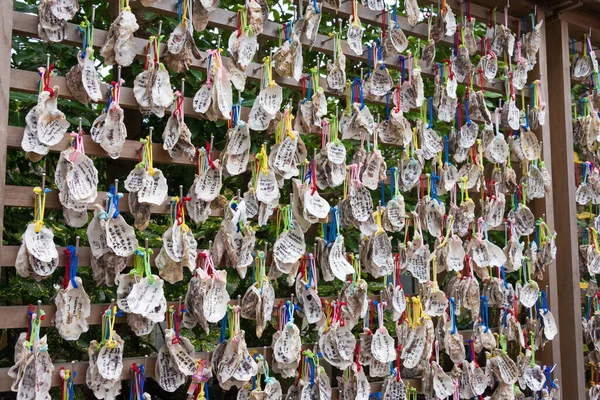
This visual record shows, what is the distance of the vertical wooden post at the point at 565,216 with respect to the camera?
1918mm

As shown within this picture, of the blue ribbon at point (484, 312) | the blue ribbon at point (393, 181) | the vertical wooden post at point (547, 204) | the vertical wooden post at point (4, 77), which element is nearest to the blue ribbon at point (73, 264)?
the vertical wooden post at point (4, 77)

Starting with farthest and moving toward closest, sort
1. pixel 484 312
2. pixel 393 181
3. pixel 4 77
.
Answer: pixel 484 312 → pixel 393 181 → pixel 4 77

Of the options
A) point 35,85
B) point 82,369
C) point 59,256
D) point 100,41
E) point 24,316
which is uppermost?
point 100,41

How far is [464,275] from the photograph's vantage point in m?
1.75

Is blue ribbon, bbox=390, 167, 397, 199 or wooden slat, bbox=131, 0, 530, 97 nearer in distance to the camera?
wooden slat, bbox=131, 0, 530, 97

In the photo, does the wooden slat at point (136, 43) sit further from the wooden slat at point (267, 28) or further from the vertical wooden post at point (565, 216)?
the vertical wooden post at point (565, 216)

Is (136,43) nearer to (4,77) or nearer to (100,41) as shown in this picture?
(100,41)

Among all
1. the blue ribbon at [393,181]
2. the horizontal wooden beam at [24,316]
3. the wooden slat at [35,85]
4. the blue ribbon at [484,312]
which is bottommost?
the blue ribbon at [484,312]

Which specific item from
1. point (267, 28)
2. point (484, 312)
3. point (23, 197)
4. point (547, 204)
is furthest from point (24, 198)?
point (547, 204)

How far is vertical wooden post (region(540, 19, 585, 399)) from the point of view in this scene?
1918 mm

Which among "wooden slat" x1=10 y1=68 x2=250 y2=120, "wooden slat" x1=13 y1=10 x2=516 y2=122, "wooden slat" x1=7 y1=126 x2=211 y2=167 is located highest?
"wooden slat" x1=13 y1=10 x2=516 y2=122

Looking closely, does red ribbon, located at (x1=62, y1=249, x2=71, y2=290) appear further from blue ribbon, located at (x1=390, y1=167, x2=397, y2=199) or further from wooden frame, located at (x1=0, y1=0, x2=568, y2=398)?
blue ribbon, located at (x1=390, y1=167, x2=397, y2=199)

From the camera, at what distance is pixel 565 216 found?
196cm

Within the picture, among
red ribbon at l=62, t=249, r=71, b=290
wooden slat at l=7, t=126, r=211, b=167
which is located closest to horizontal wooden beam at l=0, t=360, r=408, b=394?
red ribbon at l=62, t=249, r=71, b=290
